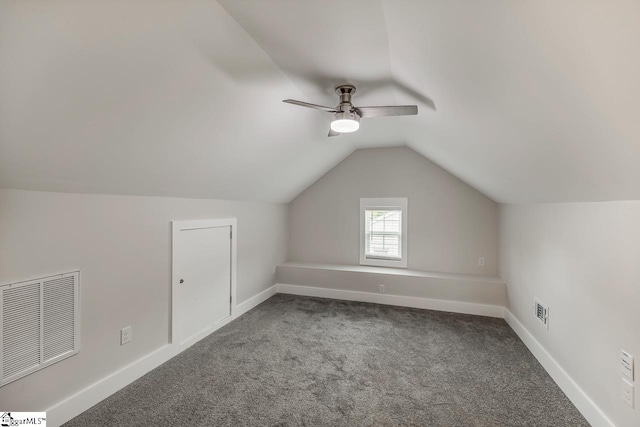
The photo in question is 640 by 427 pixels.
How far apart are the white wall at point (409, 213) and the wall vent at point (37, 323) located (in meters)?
3.50

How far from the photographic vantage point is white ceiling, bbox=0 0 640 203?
1075mm

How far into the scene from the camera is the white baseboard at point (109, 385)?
1874 millimetres

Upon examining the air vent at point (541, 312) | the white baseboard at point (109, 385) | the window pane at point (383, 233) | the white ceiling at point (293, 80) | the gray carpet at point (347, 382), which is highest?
the white ceiling at point (293, 80)

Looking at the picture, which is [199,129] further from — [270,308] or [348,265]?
[348,265]

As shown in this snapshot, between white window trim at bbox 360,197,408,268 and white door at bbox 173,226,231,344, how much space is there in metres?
2.24

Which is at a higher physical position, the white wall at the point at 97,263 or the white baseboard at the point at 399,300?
the white wall at the point at 97,263

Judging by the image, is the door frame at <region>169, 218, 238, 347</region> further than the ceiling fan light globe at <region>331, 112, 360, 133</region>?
Yes

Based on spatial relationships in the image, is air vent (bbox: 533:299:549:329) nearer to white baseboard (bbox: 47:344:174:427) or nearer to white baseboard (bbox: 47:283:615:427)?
white baseboard (bbox: 47:283:615:427)

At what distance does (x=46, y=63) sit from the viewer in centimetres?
125

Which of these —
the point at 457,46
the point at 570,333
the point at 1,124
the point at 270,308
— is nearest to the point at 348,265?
the point at 270,308

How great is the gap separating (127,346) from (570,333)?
3584 mm

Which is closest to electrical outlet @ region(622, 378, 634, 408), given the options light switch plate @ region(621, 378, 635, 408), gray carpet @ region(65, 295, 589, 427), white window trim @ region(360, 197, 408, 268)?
light switch plate @ region(621, 378, 635, 408)

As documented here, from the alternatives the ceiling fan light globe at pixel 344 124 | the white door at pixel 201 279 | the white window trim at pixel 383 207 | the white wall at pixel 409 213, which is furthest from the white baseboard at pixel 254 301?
the ceiling fan light globe at pixel 344 124

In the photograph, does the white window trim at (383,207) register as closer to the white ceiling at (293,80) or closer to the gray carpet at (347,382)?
the gray carpet at (347,382)
